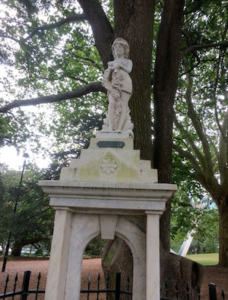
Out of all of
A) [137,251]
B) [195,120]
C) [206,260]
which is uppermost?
[195,120]

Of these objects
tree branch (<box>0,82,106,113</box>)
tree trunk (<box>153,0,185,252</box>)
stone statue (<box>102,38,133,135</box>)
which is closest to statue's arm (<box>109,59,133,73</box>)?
stone statue (<box>102,38,133,135</box>)

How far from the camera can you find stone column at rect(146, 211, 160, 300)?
103 inches

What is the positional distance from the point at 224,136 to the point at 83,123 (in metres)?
6.50

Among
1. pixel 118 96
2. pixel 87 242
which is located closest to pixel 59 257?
pixel 87 242

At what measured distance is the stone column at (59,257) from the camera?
2.71m

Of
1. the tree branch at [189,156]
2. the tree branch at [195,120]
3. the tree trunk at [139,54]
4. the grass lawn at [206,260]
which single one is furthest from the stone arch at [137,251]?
the grass lawn at [206,260]

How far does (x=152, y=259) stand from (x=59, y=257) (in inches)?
39.4

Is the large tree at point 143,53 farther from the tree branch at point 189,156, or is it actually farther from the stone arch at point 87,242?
the tree branch at point 189,156

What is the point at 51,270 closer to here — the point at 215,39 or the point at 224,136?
the point at 215,39

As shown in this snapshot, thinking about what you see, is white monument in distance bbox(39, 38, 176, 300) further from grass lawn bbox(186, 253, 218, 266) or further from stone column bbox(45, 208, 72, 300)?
grass lawn bbox(186, 253, 218, 266)

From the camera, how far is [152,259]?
2697mm

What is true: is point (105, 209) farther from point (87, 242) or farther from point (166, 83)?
point (166, 83)

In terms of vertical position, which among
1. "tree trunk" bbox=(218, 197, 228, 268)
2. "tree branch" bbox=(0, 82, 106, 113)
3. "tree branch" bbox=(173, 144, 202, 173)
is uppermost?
"tree branch" bbox=(173, 144, 202, 173)

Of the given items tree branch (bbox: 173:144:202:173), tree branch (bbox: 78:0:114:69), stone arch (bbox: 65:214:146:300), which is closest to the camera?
stone arch (bbox: 65:214:146:300)
